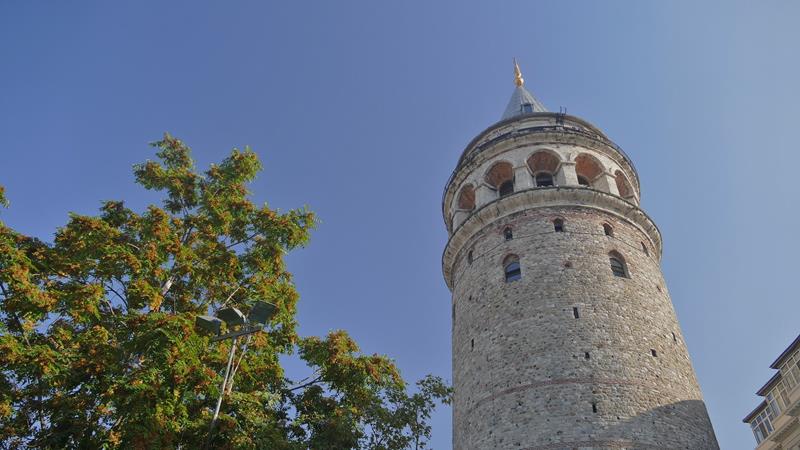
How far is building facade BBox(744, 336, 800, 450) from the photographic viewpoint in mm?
18266

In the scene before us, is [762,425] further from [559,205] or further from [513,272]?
[559,205]

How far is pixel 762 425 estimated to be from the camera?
2070cm

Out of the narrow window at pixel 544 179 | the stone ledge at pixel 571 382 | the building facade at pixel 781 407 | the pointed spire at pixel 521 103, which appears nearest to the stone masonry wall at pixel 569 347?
the stone ledge at pixel 571 382

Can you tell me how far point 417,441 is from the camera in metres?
13.1

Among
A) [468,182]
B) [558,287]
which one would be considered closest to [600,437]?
[558,287]

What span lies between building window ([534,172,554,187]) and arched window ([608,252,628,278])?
5065 mm

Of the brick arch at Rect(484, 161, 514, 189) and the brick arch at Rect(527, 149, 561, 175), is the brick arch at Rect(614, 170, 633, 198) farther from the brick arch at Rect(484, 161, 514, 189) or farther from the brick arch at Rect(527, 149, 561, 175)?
the brick arch at Rect(484, 161, 514, 189)

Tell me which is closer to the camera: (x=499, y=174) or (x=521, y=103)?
(x=499, y=174)

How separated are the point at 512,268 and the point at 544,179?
5.88 meters

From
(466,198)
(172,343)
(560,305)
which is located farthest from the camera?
(466,198)

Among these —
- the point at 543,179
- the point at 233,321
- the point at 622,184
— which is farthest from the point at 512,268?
the point at 233,321

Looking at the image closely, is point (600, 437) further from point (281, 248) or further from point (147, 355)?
point (147, 355)

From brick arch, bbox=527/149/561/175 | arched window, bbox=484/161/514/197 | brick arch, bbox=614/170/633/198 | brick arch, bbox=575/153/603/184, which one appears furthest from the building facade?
arched window, bbox=484/161/514/197

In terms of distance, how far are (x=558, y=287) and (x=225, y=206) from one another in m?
11.5
